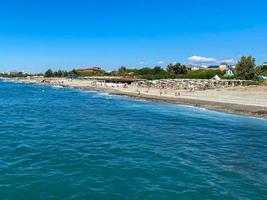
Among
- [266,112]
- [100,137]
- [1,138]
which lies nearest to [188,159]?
[100,137]

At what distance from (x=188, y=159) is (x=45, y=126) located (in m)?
16.3

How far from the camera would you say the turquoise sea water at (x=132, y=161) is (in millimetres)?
14945

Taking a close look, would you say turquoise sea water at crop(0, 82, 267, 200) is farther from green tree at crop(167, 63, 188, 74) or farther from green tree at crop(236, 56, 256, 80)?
green tree at crop(167, 63, 188, 74)

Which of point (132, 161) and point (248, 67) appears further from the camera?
point (248, 67)

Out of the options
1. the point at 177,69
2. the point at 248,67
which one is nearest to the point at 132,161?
the point at 248,67

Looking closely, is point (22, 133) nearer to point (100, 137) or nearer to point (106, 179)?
point (100, 137)

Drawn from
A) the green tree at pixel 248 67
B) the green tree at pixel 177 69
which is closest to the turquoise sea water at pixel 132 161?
the green tree at pixel 248 67

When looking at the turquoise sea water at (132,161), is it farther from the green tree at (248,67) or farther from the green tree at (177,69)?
the green tree at (177,69)

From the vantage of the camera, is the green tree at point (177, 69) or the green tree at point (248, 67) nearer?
the green tree at point (248, 67)

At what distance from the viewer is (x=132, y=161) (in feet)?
64.5

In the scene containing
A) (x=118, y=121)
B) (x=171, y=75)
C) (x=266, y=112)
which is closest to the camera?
(x=118, y=121)

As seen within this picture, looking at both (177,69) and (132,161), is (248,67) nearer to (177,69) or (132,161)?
(177,69)

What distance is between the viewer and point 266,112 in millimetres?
41781

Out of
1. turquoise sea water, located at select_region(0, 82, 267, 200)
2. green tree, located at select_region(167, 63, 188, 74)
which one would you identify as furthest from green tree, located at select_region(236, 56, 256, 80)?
turquoise sea water, located at select_region(0, 82, 267, 200)
